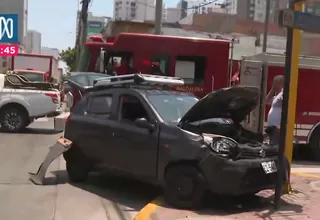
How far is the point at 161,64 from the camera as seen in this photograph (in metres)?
14.4

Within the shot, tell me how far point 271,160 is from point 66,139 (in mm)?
3883

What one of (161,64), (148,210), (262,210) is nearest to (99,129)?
(148,210)

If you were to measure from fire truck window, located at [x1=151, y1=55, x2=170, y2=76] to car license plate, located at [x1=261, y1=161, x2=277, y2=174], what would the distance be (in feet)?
23.4

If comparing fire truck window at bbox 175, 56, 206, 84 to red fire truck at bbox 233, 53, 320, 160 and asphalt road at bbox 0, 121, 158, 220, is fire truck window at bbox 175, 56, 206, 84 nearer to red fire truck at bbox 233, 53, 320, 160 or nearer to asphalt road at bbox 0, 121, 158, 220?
red fire truck at bbox 233, 53, 320, 160

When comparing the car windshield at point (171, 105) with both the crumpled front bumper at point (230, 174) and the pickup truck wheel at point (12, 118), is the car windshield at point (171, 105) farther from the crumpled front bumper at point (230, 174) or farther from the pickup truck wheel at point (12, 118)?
the pickup truck wheel at point (12, 118)

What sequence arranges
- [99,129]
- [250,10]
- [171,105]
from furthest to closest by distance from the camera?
[250,10], [99,129], [171,105]

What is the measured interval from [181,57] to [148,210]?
7.70 meters

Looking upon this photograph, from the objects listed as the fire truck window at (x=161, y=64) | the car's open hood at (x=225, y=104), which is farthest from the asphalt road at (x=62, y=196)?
the fire truck window at (x=161, y=64)

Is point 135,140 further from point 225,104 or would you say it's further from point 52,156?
point 52,156

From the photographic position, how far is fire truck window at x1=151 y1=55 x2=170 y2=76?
46.8 feet

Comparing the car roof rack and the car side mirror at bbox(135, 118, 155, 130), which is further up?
the car roof rack

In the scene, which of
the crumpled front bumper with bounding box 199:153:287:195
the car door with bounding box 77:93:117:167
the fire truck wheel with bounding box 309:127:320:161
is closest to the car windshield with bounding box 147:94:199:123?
the car door with bounding box 77:93:117:167

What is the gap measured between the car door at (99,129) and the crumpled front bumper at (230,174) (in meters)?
2.02

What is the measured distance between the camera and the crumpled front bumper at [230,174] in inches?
279
